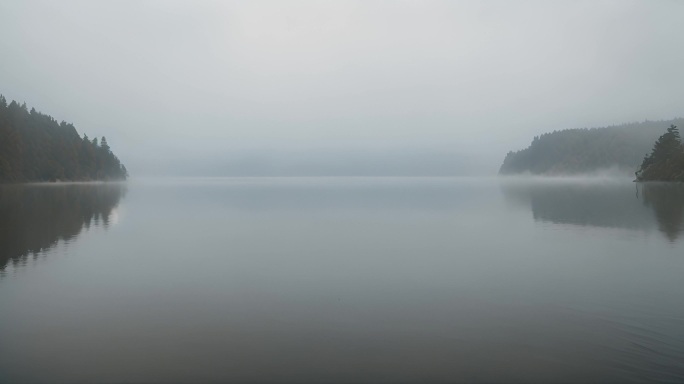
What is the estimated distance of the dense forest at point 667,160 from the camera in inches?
5084

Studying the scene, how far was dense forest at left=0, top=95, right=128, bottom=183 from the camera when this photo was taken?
118688mm

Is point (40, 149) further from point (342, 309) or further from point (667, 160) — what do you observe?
point (667, 160)

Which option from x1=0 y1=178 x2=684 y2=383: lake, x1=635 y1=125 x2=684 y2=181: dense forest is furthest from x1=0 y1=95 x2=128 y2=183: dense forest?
x1=635 y1=125 x2=684 y2=181: dense forest

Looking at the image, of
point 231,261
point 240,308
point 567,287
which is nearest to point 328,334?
point 240,308

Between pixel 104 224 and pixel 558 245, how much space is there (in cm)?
3242

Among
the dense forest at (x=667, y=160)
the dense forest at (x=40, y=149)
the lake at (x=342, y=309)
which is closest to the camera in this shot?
the lake at (x=342, y=309)

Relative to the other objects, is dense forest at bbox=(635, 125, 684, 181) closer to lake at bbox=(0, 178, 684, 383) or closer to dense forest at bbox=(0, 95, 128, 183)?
lake at bbox=(0, 178, 684, 383)

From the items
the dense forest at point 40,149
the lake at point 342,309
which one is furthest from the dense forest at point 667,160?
the dense forest at point 40,149

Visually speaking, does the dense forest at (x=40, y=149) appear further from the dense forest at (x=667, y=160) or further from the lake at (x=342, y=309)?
the dense forest at (x=667, y=160)

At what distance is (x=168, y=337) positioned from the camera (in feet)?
38.3

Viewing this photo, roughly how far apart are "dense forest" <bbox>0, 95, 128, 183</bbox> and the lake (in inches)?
4351

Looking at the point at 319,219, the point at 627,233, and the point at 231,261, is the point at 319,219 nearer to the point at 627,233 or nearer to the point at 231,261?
the point at 231,261

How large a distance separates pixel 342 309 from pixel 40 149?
15470 centimetres

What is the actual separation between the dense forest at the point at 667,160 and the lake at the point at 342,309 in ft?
402
